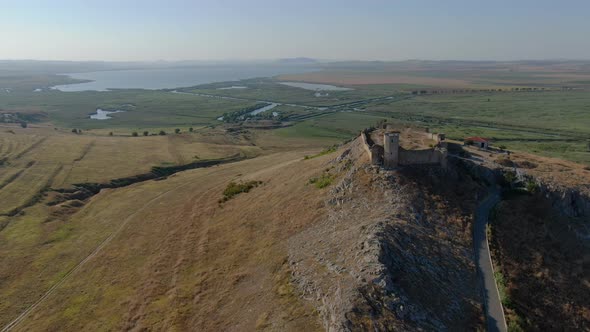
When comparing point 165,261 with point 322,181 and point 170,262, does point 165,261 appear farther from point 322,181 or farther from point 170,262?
point 322,181

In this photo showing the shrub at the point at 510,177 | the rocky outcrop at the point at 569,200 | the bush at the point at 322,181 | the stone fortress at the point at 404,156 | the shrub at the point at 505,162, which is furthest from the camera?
the shrub at the point at 505,162

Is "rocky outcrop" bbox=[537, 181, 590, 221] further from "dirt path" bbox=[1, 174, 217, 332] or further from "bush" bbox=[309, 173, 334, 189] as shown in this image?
"dirt path" bbox=[1, 174, 217, 332]

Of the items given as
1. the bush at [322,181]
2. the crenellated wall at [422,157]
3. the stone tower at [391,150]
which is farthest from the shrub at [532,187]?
the bush at [322,181]

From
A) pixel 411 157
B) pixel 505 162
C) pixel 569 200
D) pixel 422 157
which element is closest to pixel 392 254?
pixel 411 157

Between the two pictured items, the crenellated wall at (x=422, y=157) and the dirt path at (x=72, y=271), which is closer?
the dirt path at (x=72, y=271)

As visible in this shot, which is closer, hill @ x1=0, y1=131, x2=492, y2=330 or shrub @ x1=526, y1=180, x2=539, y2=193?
hill @ x1=0, y1=131, x2=492, y2=330

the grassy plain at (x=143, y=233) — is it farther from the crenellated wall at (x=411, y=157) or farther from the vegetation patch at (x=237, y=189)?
the crenellated wall at (x=411, y=157)

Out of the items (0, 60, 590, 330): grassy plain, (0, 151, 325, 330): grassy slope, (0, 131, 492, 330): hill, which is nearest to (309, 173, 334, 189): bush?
(0, 131, 492, 330): hill
